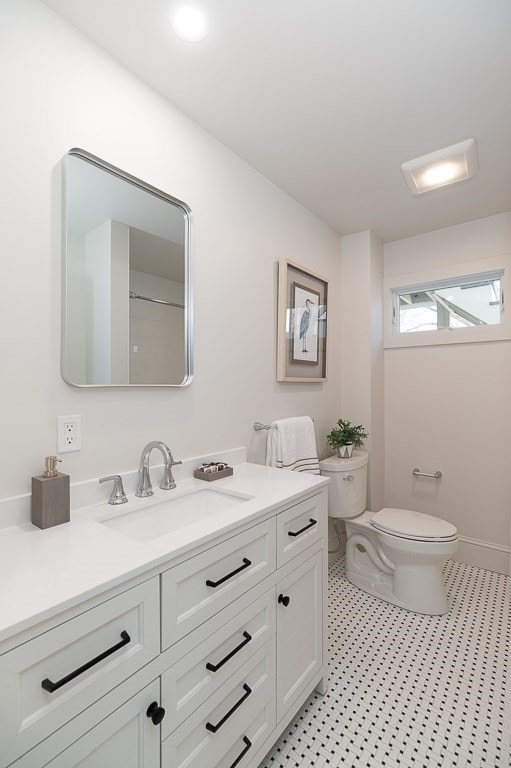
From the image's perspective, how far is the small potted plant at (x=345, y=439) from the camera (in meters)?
2.41

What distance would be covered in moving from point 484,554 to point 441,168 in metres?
2.44

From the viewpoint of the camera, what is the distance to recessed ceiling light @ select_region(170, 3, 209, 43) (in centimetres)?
111

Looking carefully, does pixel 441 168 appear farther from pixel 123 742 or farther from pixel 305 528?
pixel 123 742

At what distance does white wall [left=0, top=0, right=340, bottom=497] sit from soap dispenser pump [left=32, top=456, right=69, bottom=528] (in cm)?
5

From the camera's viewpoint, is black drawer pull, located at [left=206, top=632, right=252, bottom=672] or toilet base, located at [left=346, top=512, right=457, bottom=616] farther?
toilet base, located at [left=346, top=512, right=457, bottom=616]

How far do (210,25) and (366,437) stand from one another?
2276mm

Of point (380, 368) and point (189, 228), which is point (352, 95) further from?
point (380, 368)

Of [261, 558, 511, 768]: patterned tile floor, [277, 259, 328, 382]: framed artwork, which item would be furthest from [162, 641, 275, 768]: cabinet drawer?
[277, 259, 328, 382]: framed artwork

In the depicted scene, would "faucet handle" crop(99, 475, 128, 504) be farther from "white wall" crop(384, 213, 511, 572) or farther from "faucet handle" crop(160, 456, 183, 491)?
"white wall" crop(384, 213, 511, 572)

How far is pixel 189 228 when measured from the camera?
5.05 feet

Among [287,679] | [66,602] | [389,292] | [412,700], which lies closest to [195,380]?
[66,602]

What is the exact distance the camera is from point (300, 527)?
1365 millimetres

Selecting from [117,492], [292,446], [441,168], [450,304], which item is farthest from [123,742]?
[450,304]

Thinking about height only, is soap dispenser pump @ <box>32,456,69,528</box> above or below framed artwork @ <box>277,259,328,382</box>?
below
